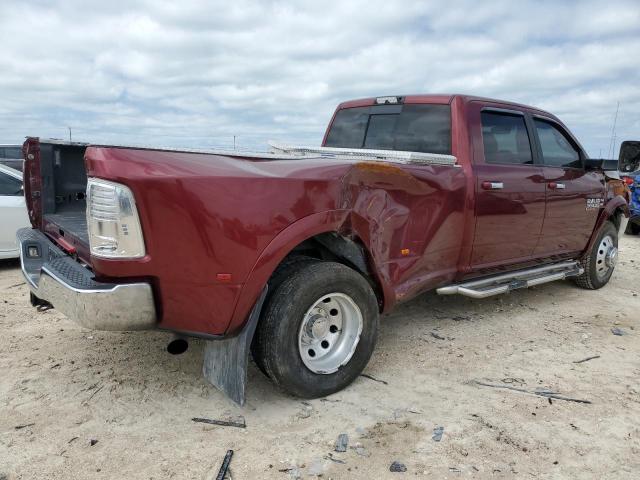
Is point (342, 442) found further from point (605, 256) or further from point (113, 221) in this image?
point (605, 256)

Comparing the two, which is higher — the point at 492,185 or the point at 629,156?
the point at 629,156

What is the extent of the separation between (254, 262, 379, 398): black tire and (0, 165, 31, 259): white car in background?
491cm

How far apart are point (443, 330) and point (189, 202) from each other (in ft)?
9.19

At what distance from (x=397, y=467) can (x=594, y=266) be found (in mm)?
4363

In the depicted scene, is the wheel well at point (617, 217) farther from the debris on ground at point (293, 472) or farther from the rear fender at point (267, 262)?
the debris on ground at point (293, 472)

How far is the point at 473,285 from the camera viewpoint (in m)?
4.21

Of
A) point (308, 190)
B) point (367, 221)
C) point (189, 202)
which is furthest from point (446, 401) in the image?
point (189, 202)

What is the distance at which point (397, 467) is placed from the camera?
8.25 feet

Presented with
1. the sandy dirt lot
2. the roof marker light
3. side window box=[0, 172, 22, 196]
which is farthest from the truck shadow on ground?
side window box=[0, 172, 22, 196]

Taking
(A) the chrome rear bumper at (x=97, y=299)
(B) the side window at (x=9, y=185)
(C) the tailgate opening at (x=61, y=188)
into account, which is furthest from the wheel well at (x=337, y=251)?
(B) the side window at (x=9, y=185)

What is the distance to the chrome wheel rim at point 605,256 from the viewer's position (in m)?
5.91

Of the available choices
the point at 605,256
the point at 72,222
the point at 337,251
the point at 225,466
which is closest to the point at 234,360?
the point at 225,466

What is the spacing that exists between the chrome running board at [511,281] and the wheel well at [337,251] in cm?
93

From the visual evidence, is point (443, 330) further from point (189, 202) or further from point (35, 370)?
point (35, 370)
